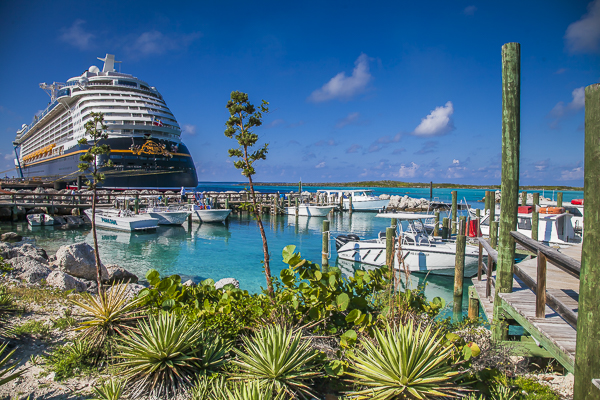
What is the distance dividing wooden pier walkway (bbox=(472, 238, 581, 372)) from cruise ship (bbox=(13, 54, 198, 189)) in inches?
1595

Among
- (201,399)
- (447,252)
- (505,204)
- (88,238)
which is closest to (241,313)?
(201,399)

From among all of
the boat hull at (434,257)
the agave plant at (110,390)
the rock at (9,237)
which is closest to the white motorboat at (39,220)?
the rock at (9,237)

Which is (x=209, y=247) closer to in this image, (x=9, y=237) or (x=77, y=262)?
(x=9, y=237)

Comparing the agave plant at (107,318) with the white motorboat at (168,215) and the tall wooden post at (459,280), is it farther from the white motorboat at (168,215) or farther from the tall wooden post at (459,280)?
the white motorboat at (168,215)

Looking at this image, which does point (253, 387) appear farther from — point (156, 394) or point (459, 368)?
point (459, 368)

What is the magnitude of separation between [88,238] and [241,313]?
2195cm

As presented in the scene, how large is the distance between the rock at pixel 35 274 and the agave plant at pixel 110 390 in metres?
5.69

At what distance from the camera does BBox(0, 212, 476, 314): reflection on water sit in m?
13.6

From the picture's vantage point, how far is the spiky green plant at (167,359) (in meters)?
3.14

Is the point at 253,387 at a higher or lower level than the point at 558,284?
lower

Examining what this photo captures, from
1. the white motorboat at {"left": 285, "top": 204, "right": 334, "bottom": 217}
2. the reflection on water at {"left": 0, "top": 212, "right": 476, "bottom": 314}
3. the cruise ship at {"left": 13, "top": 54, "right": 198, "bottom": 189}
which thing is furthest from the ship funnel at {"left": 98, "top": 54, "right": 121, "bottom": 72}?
the white motorboat at {"left": 285, "top": 204, "right": 334, "bottom": 217}

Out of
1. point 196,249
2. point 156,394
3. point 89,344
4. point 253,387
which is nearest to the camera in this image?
point 253,387

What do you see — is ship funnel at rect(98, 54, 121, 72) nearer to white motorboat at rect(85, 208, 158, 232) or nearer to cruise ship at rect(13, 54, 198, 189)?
cruise ship at rect(13, 54, 198, 189)

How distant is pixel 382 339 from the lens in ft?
9.37
